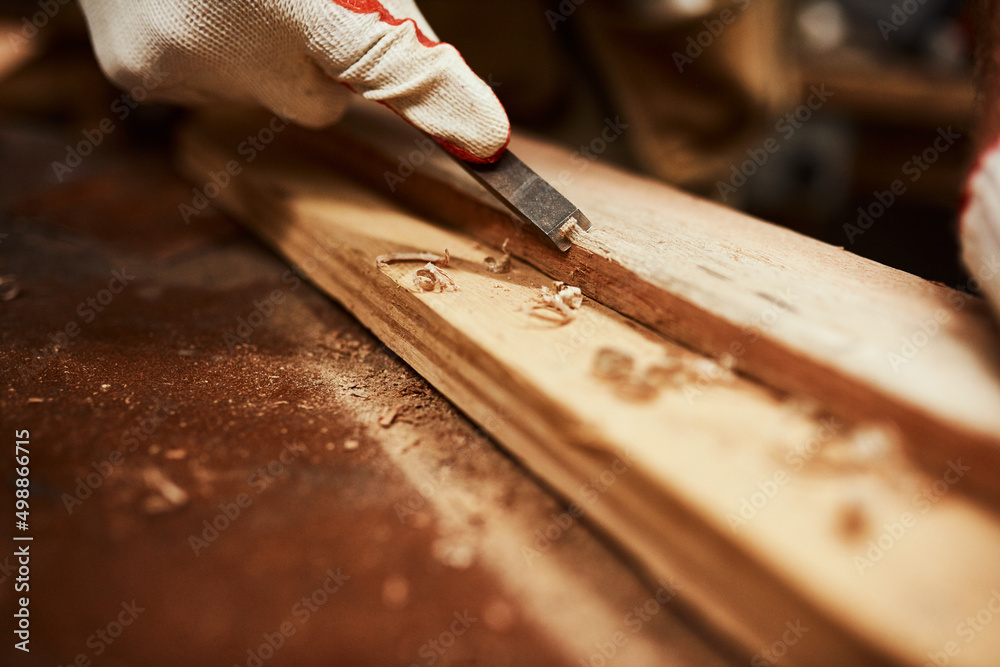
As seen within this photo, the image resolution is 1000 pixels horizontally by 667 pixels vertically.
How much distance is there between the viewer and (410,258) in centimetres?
114

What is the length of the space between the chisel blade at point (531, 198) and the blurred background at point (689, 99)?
49 centimetres

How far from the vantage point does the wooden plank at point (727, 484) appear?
602 mm

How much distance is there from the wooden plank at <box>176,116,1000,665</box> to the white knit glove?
30 centimetres

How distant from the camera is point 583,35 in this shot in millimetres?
2398

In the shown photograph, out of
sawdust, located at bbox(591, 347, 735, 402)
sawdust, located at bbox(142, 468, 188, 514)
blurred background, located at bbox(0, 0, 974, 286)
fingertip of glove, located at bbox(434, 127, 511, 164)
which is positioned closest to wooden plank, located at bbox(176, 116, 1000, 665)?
sawdust, located at bbox(591, 347, 735, 402)

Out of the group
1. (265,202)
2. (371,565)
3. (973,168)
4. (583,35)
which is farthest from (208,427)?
(583,35)

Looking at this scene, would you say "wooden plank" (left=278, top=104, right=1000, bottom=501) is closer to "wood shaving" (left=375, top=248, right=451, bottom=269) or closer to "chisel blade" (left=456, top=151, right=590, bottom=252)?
"chisel blade" (left=456, top=151, right=590, bottom=252)

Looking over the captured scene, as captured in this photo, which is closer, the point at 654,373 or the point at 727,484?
the point at 727,484

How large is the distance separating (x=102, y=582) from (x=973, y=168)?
4.34ft

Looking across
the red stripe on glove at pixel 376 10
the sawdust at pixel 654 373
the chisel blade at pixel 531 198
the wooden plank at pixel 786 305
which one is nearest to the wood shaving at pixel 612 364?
the sawdust at pixel 654 373

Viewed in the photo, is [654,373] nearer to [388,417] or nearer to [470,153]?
[388,417]

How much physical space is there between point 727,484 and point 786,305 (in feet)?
1.10

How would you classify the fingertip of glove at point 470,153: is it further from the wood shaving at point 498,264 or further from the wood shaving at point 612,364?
the wood shaving at point 612,364

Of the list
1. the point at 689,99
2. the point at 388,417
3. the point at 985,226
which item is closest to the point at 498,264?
the point at 388,417
